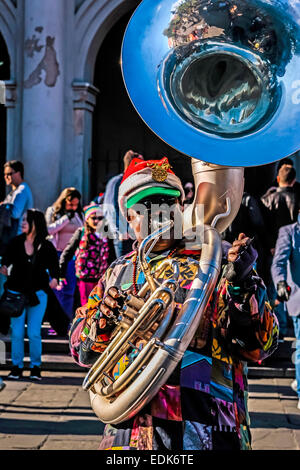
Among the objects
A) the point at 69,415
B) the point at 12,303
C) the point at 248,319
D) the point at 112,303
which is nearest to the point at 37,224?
the point at 12,303

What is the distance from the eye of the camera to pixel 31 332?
6.08 m

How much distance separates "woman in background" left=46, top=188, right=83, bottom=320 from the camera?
720cm

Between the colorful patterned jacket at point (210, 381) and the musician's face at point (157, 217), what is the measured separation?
105mm

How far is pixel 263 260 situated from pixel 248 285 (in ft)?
15.9

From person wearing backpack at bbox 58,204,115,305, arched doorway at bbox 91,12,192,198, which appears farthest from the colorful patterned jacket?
arched doorway at bbox 91,12,192,198

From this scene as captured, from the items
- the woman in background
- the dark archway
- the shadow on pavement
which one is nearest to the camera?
the shadow on pavement

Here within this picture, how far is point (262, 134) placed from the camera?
2332mm

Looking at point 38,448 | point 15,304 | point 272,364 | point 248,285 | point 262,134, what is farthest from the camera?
point 272,364

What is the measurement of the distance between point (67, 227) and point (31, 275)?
131 centimetres

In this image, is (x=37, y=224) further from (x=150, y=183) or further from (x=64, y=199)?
(x=150, y=183)

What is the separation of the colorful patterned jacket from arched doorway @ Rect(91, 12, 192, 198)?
8.37 m

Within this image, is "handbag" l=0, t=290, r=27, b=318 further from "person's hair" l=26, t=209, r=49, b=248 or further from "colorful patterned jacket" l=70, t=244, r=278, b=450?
"colorful patterned jacket" l=70, t=244, r=278, b=450
